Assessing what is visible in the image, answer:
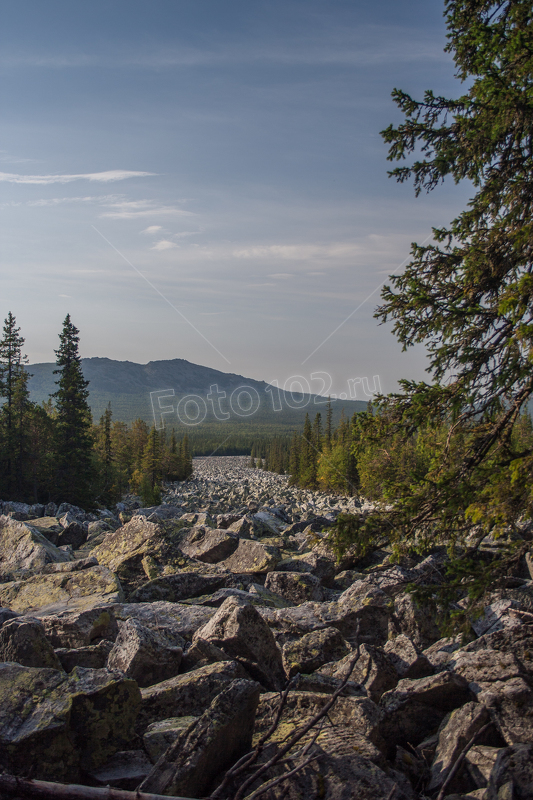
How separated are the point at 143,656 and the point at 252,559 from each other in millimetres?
6805

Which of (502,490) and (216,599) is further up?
(502,490)

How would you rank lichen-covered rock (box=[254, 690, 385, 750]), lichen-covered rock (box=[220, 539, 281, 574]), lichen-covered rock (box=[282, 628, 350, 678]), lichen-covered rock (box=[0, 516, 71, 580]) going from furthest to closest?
lichen-covered rock (box=[0, 516, 71, 580]) → lichen-covered rock (box=[220, 539, 281, 574]) → lichen-covered rock (box=[282, 628, 350, 678]) → lichen-covered rock (box=[254, 690, 385, 750])

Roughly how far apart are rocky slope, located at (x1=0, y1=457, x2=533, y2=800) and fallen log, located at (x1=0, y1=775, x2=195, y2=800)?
147 millimetres

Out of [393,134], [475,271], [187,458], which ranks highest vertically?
[393,134]

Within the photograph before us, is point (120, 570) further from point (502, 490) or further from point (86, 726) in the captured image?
point (502, 490)

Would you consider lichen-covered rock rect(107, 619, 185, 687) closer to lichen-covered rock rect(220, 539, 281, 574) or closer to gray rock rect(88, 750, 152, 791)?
gray rock rect(88, 750, 152, 791)

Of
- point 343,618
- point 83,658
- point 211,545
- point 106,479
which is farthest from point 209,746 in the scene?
point 106,479

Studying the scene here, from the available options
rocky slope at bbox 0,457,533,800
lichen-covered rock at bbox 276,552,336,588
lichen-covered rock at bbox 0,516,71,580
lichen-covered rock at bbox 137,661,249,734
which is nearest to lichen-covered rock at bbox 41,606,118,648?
rocky slope at bbox 0,457,533,800

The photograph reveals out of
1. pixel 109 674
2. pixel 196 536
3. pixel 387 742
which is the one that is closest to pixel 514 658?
pixel 387 742

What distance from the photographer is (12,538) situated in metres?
13.9

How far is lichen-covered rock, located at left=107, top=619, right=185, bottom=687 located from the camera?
5586 millimetres

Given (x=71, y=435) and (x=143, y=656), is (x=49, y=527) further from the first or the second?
(x=71, y=435)

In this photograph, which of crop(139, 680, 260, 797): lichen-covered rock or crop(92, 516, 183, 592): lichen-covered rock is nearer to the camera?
crop(139, 680, 260, 797): lichen-covered rock

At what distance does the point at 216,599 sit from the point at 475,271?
6839 mm
